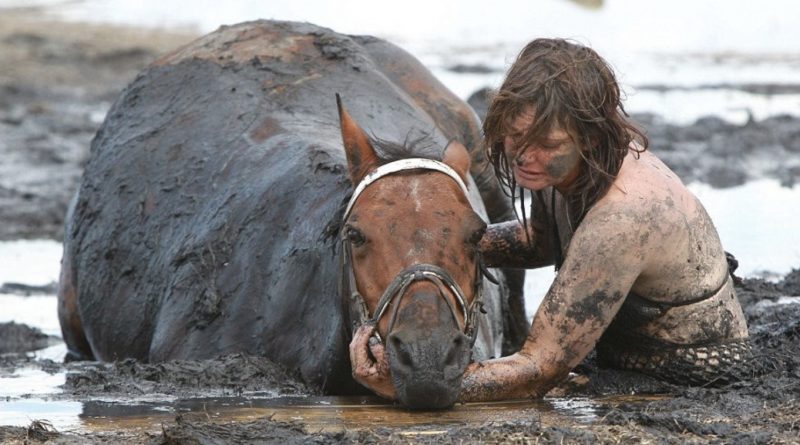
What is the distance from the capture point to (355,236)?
16.1ft

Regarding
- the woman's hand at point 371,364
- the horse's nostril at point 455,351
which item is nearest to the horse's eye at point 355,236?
the woman's hand at point 371,364

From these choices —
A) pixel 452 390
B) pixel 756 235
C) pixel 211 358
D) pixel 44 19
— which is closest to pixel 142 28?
pixel 44 19

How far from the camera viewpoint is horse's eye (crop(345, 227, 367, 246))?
488 cm

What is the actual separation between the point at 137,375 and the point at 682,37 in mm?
19974

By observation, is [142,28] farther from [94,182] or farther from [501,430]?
[501,430]

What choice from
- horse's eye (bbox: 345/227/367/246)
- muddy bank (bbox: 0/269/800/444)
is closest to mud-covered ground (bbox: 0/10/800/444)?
muddy bank (bbox: 0/269/800/444)

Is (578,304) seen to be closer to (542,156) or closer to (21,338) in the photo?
(542,156)

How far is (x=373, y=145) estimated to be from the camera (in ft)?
17.3

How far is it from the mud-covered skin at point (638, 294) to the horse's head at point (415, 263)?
0.84 ft

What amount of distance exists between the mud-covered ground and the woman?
18 centimetres

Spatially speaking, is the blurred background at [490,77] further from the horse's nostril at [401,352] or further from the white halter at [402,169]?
the horse's nostril at [401,352]

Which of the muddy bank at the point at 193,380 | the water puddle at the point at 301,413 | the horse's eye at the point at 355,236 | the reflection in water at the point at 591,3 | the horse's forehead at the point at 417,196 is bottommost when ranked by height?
the muddy bank at the point at 193,380

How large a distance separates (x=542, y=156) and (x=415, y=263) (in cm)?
57

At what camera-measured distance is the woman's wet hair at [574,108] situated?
190 inches
